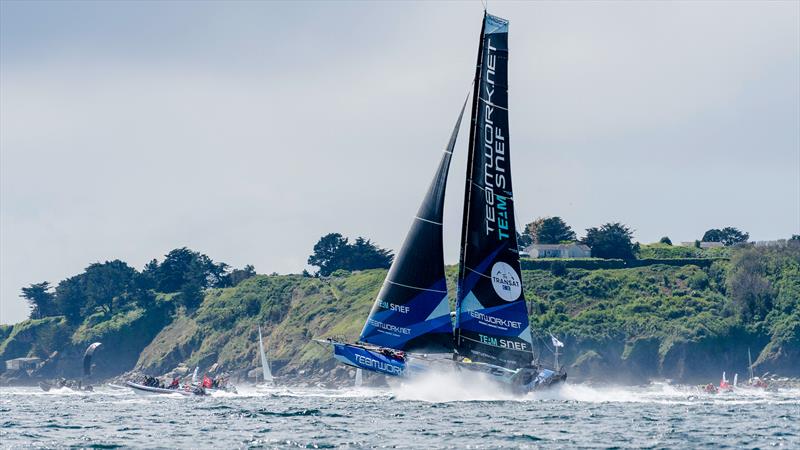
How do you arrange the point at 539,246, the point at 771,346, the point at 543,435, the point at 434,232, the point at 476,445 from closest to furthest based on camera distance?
1. the point at 476,445
2. the point at 543,435
3. the point at 434,232
4. the point at 771,346
5. the point at 539,246

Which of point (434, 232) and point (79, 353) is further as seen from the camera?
point (79, 353)

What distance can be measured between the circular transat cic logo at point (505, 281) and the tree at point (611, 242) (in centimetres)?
9461

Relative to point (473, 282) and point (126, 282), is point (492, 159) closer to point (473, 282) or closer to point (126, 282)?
point (473, 282)

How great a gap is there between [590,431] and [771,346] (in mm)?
88493

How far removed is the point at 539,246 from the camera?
166 meters

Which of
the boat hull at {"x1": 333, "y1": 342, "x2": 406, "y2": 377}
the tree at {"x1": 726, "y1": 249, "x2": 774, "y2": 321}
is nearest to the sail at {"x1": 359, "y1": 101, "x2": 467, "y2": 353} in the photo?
the boat hull at {"x1": 333, "y1": 342, "x2": 406, "y2": 377}

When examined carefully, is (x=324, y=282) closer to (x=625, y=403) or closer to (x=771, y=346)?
(x=771, y=346)

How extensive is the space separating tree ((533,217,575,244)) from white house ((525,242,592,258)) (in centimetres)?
681

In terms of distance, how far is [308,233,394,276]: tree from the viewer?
185750 millimetres

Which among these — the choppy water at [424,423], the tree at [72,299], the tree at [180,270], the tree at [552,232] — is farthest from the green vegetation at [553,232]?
the choppy water at [424,423]

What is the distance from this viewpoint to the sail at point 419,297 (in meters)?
67.7

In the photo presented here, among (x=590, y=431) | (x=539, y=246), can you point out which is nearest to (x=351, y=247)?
(x=539, y=246)

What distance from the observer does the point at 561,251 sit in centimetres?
16488

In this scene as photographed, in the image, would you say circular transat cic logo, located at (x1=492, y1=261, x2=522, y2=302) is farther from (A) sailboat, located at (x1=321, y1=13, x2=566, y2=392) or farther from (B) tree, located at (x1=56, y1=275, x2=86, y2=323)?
(B) tree, located at (x1=56, y1=275, x2=86, y2=323)
